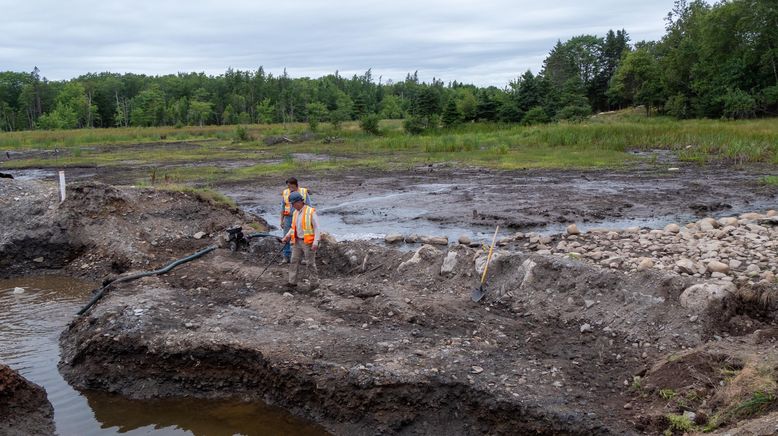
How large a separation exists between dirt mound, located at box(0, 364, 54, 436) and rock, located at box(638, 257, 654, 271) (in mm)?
7801

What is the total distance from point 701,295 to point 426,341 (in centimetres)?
338

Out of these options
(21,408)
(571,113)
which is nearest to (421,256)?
(21,408)

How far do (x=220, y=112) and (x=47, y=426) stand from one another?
316 ft

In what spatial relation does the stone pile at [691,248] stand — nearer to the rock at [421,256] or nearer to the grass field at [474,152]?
the rock at [421,256]

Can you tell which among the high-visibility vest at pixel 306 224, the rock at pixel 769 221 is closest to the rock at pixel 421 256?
the high-visibility vest at pixel 306 224

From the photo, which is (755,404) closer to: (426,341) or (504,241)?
(426,341)

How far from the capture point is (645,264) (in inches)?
360

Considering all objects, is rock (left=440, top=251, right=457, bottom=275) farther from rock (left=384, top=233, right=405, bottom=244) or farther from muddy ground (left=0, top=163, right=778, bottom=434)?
rock (left=384, top=233, right=405, bottom=244)

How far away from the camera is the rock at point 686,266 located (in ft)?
29.4

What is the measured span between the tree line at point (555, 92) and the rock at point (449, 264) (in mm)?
42325

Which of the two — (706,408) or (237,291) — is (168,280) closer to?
(237,291)

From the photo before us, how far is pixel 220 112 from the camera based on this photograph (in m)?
98.1

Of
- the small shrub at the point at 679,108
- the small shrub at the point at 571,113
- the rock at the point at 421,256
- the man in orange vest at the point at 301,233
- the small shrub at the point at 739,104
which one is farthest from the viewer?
the small shrub at the point at 679,108

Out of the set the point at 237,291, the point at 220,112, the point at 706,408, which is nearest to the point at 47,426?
the point at 237,291
